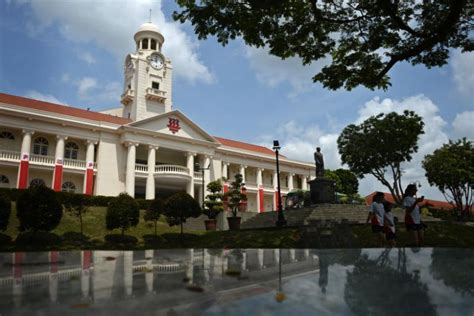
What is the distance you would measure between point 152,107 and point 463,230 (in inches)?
1233

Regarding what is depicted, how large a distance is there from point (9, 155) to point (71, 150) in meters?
5.29

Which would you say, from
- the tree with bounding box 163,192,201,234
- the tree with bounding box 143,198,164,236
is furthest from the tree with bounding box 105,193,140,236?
the tree with bounding box 163,192,201,234

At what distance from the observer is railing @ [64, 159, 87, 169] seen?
3053 centimetres

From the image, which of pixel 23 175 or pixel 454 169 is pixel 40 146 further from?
pixel 454 169

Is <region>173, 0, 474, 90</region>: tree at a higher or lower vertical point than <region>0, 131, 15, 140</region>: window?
lower

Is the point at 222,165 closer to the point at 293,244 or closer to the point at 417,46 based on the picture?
the point at 293,244

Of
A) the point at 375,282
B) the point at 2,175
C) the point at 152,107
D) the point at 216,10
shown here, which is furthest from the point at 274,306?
the point at 152,107

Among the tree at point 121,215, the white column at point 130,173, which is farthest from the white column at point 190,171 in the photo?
the tree at point 121,215

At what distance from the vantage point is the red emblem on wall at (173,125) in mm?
34875

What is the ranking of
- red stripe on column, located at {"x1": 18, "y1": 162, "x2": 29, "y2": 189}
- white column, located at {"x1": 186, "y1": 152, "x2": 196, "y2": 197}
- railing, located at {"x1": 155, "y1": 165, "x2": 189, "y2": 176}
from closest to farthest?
red stripe on column, located at {"x1": 18, "y1": 162, "x2": 29, "y2": 189} → railing, located at {"x1": 155, "y1": 165, "x2": 189, "y2": 176} → white column, located at {"x1": 186, "y1": 152, "x2": 196, "y2": 197}

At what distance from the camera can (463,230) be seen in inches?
545

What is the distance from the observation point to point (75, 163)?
102ft

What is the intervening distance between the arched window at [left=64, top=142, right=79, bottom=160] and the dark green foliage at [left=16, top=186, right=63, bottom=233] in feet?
60.9

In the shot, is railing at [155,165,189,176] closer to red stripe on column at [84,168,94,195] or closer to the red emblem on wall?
the red emblem on wall
